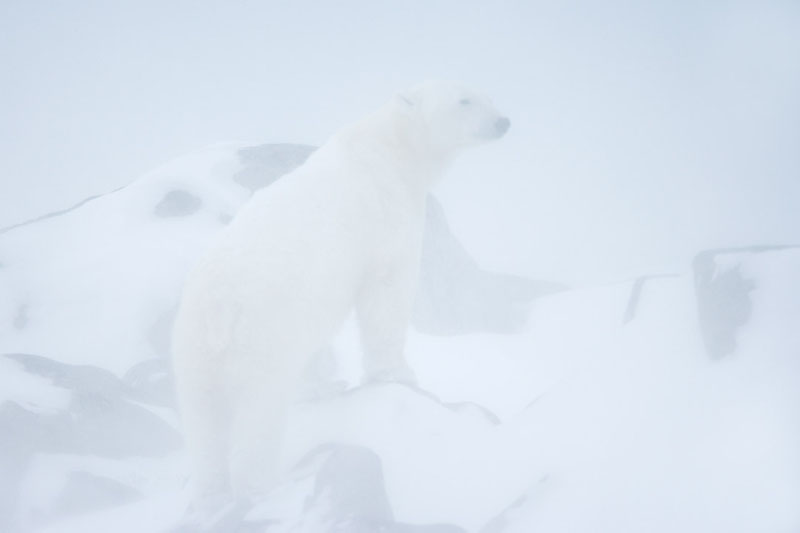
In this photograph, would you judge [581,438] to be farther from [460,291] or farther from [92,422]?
[460,291]

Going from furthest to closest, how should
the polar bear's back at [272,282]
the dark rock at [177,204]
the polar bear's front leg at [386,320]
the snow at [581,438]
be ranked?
1. the dark rock at [177,204]
2. the polar bear's front leg at [386,320]
3. the polar bear's back at [272,282]
4. the snow at [581,438]

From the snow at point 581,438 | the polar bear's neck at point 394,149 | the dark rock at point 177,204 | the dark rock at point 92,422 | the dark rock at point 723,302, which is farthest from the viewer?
the dark rock at point 177,204

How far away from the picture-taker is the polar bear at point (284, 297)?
12.2ft

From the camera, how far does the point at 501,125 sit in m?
6.03

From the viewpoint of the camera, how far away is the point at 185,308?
12.9ft

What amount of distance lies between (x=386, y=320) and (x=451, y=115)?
198cm

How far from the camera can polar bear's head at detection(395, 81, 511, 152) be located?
6102mm

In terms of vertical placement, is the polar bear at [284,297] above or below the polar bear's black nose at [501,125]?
below

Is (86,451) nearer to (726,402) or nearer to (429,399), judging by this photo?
(429,399)

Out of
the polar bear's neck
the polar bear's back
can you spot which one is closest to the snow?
the polar bear's back

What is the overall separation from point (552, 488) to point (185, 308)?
6.84 ft

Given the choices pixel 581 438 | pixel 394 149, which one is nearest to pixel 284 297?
pixel 581 438

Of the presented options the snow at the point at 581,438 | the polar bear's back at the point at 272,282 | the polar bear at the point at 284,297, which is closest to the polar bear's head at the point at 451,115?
the polar bear at the point at 284,297

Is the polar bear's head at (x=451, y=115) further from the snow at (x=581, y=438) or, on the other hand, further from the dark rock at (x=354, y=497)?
the dark rock at (x=354, y=497)
